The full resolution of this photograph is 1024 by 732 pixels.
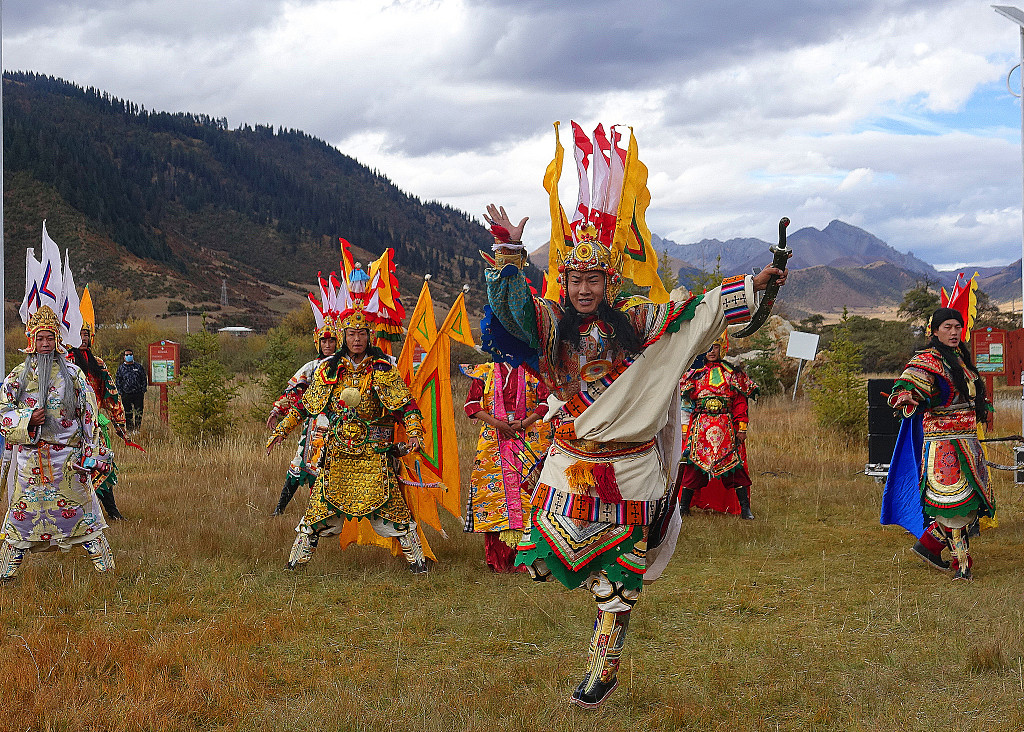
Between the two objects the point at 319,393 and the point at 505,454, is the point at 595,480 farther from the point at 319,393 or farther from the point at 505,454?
the point at 319,393

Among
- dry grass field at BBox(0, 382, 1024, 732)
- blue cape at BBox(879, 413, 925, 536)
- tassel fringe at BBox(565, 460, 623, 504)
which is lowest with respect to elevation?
dry grass field at BBox(0, 382, 1024, 732)

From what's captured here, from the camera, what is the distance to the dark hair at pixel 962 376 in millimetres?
6340

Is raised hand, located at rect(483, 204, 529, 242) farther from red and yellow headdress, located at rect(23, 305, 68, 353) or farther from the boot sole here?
red and yellow headdress, located at rect(23, 305, 68, 353)

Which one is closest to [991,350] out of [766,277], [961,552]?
[961,552]

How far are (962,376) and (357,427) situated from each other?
4.40m

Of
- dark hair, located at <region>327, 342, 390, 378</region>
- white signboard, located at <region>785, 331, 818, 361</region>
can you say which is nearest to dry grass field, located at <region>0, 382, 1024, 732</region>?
dark hair, located at <region>327, 342, 390, 378</region>

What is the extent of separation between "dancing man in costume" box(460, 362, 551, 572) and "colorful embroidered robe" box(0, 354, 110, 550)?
2845mm

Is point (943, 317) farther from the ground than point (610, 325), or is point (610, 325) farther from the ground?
point (943, 317)

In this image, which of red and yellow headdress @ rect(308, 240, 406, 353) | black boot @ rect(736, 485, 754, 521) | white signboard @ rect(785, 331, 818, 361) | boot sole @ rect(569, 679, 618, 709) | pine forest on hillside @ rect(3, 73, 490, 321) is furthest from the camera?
pine forest on hillside @ rect(3, 73, 490, 321)

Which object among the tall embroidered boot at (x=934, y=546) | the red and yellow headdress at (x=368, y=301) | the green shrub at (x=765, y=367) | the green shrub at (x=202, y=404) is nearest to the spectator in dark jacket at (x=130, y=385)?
the green shrub at (x=202, y=404)

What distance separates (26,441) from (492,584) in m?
3.38

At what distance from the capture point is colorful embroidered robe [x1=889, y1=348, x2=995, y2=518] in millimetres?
6262

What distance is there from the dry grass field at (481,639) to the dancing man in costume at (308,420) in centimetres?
45

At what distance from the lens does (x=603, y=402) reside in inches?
152
